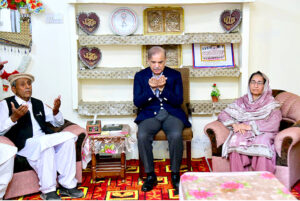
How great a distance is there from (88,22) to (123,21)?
406 mm

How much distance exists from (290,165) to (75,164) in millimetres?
1922

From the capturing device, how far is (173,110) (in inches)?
138

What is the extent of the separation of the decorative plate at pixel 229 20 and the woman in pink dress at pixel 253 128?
872 mm

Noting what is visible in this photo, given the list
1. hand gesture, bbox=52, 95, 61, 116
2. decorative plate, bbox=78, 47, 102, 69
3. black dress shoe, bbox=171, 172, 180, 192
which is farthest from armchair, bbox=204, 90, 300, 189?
decorative plate, bbox=78, 47, 102, 69

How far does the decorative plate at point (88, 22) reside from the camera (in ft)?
12.8

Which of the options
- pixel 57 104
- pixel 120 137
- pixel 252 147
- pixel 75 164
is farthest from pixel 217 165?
pixel 57 104

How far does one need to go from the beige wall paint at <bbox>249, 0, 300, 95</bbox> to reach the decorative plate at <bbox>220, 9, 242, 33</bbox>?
9.5 inches

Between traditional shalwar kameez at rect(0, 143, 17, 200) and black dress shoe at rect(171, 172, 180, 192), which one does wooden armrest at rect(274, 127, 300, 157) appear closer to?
black dress shoe at rect(171, 172, 180, 192)

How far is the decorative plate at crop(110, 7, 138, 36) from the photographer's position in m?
3.96

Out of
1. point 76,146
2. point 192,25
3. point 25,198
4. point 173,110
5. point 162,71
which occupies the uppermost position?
point 192,25

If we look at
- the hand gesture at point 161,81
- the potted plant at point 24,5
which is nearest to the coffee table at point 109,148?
the hand gesture at point 161,81

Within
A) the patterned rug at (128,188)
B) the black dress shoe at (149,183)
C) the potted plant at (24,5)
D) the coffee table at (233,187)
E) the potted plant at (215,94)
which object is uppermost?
the potted plant at (24,5)

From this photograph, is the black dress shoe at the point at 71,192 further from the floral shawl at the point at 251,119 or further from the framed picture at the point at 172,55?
the framed picture at the point at 172,55

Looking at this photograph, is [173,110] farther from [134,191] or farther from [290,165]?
[290,165]
